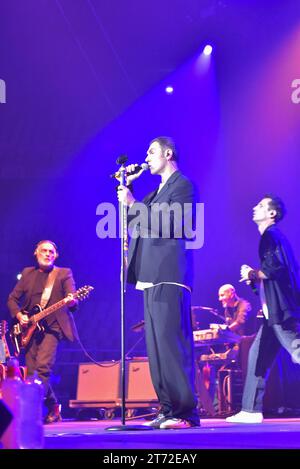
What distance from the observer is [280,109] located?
12.3 metres

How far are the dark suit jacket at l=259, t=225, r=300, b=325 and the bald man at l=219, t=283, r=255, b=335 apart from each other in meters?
3.09

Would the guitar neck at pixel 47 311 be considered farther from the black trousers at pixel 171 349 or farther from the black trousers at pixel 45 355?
the black trousers at pixel 171 349

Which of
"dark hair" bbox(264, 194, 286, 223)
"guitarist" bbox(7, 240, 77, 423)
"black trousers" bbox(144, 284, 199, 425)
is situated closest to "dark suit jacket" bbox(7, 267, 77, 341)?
"guitarist" bbox(7, 240, 77, 423)

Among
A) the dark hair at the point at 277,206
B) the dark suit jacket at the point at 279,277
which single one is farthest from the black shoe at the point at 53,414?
the dark hair at the point at 277,206

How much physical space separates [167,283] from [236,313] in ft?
16.5

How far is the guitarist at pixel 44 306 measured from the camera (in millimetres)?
8156

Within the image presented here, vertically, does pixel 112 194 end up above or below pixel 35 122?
below

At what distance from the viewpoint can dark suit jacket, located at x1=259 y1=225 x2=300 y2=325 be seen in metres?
6.58

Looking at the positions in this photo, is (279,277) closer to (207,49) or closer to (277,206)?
(277,206)

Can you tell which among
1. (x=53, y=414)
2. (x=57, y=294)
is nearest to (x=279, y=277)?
(x=57, y=294)

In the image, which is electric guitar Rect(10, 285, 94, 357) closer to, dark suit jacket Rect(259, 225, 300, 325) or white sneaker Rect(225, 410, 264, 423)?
dark suit jacket Rect(259, 225, 300, 325)
